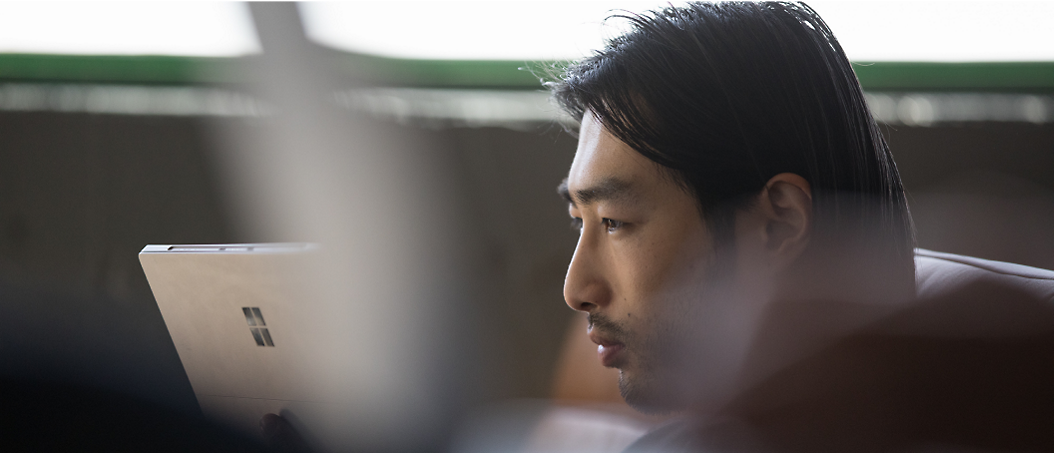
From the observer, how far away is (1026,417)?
1.82ft

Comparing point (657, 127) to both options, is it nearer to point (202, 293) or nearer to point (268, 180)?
point (202, 293)

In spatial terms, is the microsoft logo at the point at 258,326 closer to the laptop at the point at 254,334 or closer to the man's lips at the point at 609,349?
the laptop at the point at 254,334

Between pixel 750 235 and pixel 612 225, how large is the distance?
0.50ft

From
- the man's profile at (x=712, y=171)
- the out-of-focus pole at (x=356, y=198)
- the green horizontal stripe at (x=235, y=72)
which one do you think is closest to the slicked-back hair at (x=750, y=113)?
the man's profile at (x=712, y=171)

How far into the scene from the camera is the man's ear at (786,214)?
1.99 feet

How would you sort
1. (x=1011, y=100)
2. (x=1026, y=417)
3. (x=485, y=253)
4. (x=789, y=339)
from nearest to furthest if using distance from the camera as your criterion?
1. (x=1026, y=417)
2. (x=789, y=339)
3. (x=1011, y=100)
4. (x=485, y=253)

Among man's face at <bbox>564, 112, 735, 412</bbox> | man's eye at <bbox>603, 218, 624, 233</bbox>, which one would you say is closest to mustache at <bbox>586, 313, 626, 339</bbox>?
man's face at <bbox>564, 112, 735, 412</bbox>

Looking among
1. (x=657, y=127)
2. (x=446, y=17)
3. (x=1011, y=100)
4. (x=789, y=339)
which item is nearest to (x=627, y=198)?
(x=657, y=127)

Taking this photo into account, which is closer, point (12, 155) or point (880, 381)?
point (880, 381)

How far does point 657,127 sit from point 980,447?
46 centimetres

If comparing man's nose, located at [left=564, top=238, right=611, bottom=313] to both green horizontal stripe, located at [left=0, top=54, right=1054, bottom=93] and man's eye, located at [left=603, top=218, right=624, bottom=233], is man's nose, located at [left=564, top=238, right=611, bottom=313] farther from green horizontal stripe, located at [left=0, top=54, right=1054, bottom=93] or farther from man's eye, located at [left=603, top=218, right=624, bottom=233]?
green horizontal stripe, located at [left=0, top=54, right=1054, bottom=93]

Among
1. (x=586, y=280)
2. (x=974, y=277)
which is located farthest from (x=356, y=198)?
(x=974, y=277)

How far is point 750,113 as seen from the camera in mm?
607

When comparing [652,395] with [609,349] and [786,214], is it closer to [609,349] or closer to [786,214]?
[609,349]
